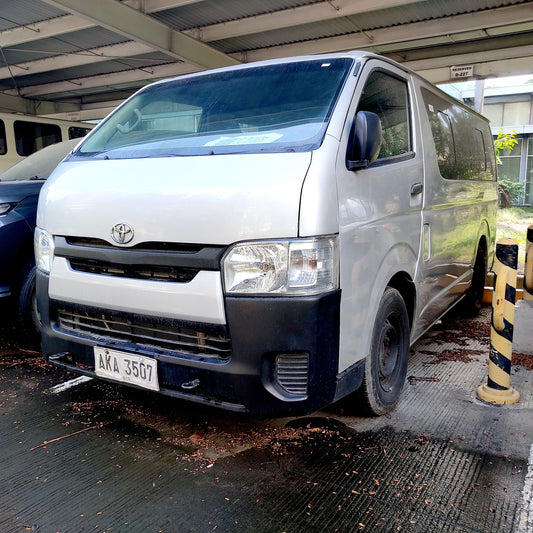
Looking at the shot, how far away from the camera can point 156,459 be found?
2607 millimetres

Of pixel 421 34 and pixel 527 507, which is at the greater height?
pixel 421 34

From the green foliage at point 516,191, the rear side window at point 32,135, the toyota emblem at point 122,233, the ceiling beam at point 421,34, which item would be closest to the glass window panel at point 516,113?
the green foliage at point 516,191

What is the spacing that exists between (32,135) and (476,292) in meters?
9.03

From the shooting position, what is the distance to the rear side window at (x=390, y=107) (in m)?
2.91

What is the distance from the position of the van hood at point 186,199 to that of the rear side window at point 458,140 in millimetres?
1805

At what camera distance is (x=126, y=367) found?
256 centimetres

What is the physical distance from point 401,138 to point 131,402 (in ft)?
7.80

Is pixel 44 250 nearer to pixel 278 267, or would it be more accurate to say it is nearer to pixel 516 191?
pixel 278 267

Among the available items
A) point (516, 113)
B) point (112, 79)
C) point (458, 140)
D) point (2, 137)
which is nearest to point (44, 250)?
point (458, 140)

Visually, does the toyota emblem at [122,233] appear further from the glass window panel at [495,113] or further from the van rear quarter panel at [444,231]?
the glass window panel at [495,113]

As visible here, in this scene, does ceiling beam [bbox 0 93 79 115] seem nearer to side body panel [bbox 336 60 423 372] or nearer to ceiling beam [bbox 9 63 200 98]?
ceiling beam [bbox 9 63 200 98]

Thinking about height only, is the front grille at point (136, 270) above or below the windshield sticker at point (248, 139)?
below

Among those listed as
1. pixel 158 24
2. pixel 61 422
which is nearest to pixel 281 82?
pixel 61 422

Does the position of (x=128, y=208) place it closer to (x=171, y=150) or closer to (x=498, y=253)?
(x=171, y=150)
